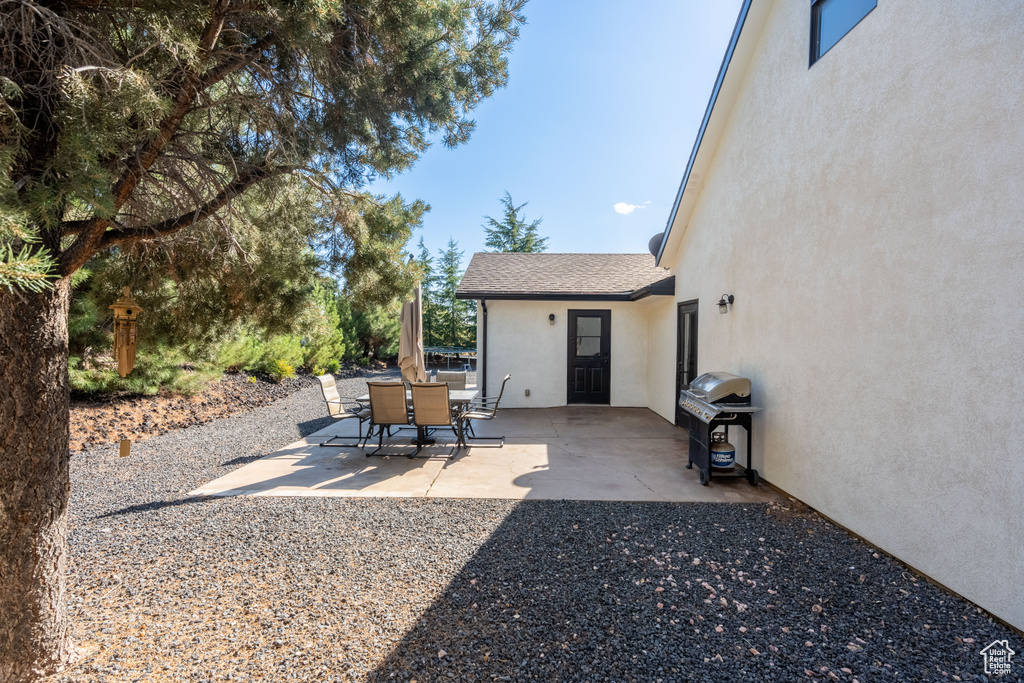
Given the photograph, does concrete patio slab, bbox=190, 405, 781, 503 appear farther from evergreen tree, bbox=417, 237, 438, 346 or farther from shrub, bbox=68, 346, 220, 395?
evergreen tree, bbox=417, 237, 438, 346

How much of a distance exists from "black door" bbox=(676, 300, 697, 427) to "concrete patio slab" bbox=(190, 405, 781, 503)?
0.89 metres

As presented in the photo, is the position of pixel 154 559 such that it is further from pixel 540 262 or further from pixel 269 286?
pixel 540 262

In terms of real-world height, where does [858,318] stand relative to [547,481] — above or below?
above

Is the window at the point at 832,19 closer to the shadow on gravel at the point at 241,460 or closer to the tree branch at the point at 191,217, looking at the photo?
the tree branch at the point at 191,217

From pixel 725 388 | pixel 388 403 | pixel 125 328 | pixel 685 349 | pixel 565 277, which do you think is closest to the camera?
pixel 125 328

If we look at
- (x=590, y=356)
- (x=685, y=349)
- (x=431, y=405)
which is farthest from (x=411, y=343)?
(x=590, y=356)

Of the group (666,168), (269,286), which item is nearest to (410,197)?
(269,286)

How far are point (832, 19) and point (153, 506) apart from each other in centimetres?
878

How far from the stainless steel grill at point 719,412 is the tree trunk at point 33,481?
18.6 ft

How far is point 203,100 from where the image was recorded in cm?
305

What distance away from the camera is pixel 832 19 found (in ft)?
15.7

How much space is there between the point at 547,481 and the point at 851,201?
4389 millimetres

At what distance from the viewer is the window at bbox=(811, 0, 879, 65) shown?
Answer: 4.36 metres

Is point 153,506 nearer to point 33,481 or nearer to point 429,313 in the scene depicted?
point 33,481
